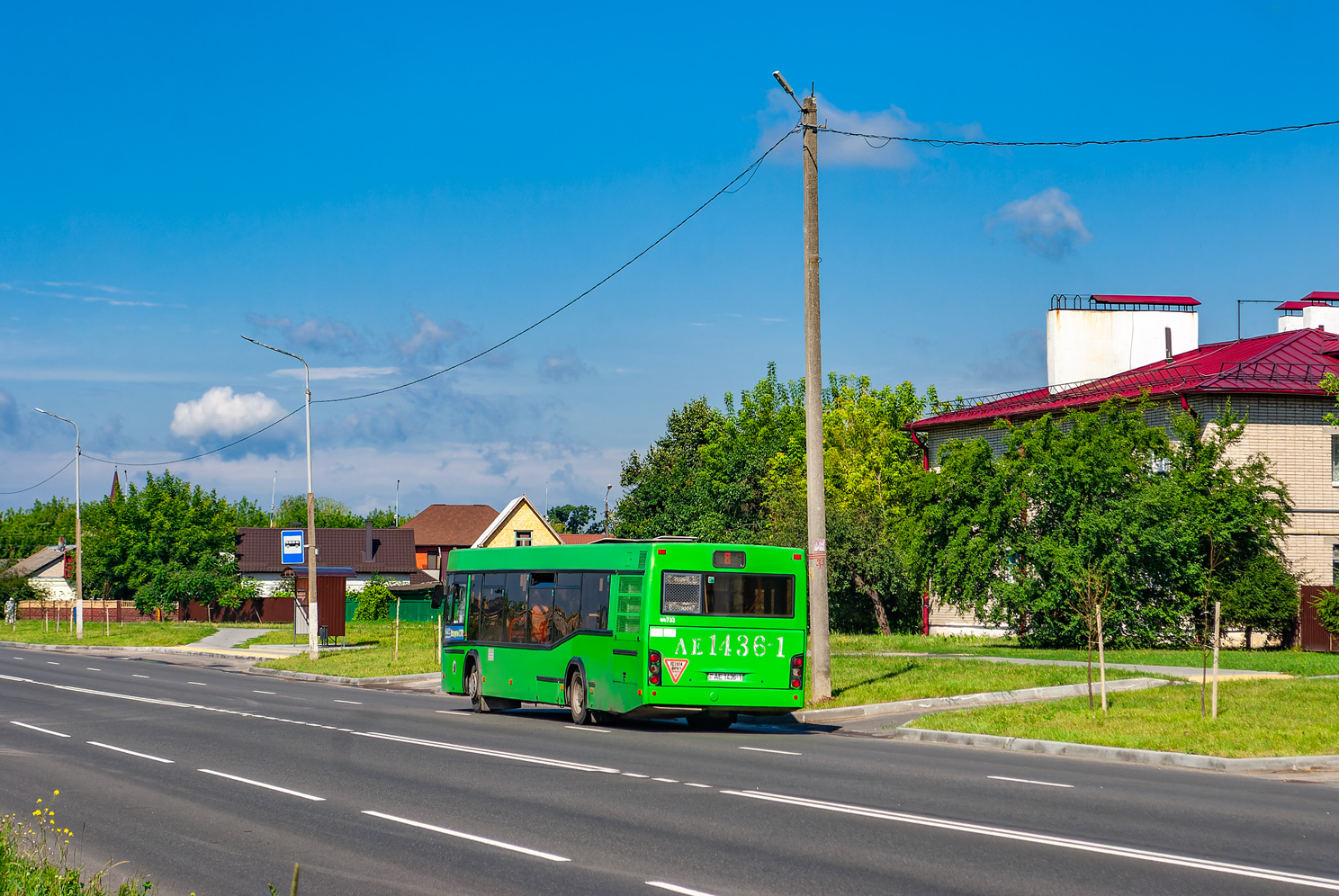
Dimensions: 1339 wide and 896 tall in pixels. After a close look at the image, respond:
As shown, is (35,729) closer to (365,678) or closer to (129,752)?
(129,752)

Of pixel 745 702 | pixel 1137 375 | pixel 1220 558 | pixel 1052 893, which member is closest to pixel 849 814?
pixel 1052 893

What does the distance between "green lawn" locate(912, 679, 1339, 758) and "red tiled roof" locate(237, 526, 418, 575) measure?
82388 mm

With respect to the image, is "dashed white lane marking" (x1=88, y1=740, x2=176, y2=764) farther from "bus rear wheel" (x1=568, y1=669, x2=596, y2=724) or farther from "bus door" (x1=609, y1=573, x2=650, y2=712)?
"bus rear wheel" (x1=568, y1=669, x2=596, y2=724)

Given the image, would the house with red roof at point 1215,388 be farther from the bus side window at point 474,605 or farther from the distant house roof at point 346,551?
the distant house roof at point 346,551

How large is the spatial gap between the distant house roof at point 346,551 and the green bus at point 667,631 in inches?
3090

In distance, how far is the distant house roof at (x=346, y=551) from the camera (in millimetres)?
96938

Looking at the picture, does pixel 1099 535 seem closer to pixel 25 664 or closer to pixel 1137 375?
pixel 1137 375

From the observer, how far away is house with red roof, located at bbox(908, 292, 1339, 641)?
120 ft

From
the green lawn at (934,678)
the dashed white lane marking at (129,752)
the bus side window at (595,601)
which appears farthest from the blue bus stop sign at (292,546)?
the dashed white lane marking at (129,752)

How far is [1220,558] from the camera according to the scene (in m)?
34.9

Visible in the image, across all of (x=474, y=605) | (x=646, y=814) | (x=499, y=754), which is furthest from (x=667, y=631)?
(x=646, y=814)

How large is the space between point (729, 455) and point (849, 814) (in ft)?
204

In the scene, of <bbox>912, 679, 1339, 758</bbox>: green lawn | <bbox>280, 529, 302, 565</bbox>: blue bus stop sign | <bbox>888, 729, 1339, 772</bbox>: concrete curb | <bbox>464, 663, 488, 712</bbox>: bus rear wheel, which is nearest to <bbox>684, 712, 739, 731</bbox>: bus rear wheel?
<bbox>888, 729, 1339, 772</bbox>: concrete curb

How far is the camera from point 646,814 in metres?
11.2
